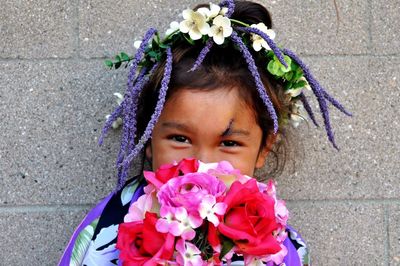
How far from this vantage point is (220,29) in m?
1.75

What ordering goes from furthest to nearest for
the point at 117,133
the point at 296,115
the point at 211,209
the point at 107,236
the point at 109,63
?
the point at 117,133 < the point at 296,115 < the point at 109,63 < the point at 107,236 < the point at 211,209

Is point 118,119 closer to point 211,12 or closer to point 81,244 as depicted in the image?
point 81,244

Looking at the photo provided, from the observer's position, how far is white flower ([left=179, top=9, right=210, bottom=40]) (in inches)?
68.8

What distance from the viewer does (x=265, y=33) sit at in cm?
177

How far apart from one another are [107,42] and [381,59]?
3.35 feet

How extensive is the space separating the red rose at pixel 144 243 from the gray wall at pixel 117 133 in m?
0.71

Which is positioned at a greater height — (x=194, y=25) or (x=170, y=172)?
(x=194, y=25)

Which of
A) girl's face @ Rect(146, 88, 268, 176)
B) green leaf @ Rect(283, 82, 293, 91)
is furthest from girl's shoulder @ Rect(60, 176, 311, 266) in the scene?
green leaf @ Rect(283, 82, 293, 91)

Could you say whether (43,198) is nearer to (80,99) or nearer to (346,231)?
(80,99)

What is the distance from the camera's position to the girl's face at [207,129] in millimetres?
1747

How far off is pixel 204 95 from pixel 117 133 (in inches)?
21.4

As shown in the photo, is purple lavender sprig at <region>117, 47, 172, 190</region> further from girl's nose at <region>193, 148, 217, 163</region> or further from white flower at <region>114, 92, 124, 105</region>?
white flower at <region>114, 92, 124, 105</region>

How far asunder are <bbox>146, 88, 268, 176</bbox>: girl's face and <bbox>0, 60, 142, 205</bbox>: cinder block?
403 mm

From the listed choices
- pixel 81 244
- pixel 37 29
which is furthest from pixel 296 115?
pixel 37 29
